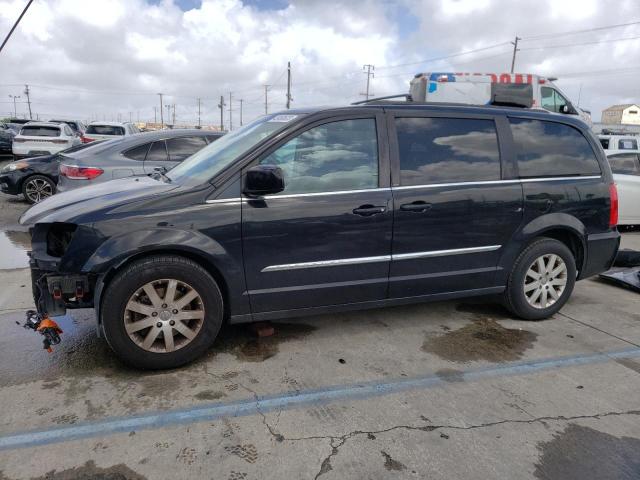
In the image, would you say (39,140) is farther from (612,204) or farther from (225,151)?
(612,204)

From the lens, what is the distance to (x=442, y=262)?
12.9ft

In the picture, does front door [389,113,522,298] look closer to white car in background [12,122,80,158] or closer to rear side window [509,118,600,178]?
rear side window [509,118,600,178]

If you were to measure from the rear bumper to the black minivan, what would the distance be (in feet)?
0.10

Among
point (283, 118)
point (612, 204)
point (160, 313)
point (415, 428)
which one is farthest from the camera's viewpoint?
point (612, 204)

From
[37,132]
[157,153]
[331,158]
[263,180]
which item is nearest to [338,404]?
[263,180]

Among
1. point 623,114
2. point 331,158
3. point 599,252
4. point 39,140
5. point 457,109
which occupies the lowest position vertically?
point 599,252

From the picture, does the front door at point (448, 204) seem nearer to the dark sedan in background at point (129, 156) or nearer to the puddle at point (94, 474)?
the puddle at point (94, 474)

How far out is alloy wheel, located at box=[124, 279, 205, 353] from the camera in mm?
3182

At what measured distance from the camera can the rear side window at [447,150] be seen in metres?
3.77

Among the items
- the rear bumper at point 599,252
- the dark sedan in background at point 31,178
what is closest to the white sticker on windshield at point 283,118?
the rear bumper at point 599,252

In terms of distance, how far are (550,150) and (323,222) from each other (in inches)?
90.1

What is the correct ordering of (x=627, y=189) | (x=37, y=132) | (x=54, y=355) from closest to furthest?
(x=54, y=355)
(x=627, y=189)
(x=37, y=132)

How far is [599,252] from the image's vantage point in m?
4.53

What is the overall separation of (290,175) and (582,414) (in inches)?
94.9
